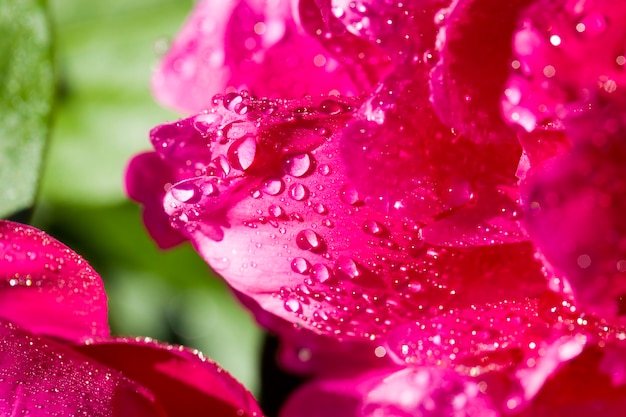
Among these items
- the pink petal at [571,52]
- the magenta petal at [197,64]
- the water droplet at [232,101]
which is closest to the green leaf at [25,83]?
the magenta petal at [197,64]

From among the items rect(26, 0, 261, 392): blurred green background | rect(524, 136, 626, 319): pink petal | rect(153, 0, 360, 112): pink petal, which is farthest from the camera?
Result: rect(26, 0, 261, 392): blurred green background

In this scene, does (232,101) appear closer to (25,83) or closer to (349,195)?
(349,195)

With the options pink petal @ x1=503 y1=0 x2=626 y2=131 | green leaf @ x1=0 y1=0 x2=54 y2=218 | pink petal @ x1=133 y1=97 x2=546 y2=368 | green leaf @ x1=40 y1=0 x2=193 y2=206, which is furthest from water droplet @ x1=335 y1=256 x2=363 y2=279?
green leaf @ x1=40 y1=0 x2=193 y2=206

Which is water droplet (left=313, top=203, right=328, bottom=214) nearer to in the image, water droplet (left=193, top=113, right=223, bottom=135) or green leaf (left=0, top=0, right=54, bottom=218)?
water droplet (left=193, top=113, right=223, bottom=135)

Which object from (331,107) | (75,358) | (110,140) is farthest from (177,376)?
(110,140)

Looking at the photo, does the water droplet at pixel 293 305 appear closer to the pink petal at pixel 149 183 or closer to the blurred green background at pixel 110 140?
the pink petal at pixel 149 183

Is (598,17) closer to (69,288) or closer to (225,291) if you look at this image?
(69,288)

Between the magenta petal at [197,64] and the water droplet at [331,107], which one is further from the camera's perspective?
the magenta petal at [197,64]
